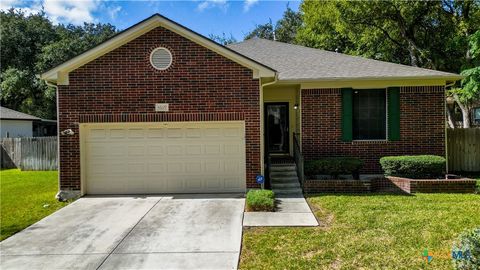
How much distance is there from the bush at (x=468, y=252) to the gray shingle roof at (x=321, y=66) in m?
7.14

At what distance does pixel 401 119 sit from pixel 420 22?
10728mm

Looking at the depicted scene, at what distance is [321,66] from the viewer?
40.0 feet

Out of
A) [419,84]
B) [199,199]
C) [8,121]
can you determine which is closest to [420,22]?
[419,84]

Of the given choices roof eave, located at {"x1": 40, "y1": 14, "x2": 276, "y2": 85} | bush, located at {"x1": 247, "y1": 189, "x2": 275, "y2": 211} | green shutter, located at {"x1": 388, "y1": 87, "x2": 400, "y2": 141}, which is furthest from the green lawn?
roof eave, located at {"x1": 40, "y1": 14, "x2": 276, "y2": 85}

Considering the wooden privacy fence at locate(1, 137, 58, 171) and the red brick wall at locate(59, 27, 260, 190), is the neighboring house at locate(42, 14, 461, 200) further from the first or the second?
the wooden privacy fence at locate(1, 137, 58, 171)

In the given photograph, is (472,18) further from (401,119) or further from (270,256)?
(270,256)

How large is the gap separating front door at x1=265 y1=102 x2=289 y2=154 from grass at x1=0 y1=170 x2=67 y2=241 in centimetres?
702

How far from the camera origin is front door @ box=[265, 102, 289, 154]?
1288 centimetres

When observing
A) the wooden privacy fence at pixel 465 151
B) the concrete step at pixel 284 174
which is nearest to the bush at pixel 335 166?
the concrete step at pixel 284 174

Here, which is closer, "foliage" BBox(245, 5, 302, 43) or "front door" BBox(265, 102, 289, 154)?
"front door" BBox(265, 102, 289, 154)

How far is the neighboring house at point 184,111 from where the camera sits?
31.7 feet

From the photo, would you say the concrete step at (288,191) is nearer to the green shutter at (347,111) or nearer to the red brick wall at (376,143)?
the red brick wall at (376,143)

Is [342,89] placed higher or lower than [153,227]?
higher

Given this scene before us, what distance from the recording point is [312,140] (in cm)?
1136
